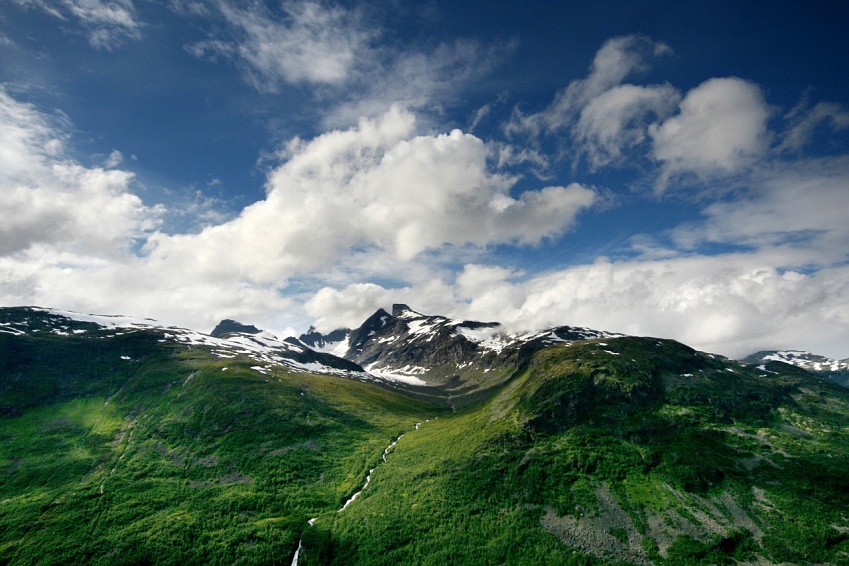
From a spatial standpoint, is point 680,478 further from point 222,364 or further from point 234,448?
point 222,364

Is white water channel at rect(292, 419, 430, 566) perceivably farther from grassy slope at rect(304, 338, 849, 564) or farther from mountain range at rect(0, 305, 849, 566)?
grassy slope at rect(304, 338, 849, 564)

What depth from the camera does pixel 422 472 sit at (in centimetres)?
9244

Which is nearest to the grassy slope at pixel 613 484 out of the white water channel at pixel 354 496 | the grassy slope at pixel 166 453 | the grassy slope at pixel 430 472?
the grassy slope at pixel 430 472

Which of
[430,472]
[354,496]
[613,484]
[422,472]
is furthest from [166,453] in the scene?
[613,484]

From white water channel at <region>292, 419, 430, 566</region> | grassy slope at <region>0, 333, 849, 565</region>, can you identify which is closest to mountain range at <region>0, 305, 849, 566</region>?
grassy slope at <region>0, 333, 849, 565</region>

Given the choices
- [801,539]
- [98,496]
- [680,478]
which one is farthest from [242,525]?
[801,539]

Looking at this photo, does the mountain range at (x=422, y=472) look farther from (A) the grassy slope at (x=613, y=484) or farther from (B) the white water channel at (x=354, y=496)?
(B) the white water channel at (x=354, y=496)

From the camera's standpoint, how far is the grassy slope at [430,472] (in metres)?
66.1

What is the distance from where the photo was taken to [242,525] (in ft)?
233

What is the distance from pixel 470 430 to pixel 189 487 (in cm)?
7521

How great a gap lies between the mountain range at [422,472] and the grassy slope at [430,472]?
1.45 ft

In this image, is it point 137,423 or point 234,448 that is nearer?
point 234,448

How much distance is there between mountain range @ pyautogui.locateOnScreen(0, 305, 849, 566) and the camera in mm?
66062

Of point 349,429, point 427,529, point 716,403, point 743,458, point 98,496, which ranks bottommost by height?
point 98,496
